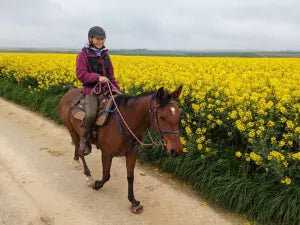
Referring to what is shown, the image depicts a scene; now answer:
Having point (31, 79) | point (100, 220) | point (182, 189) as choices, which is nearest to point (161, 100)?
point (100, 220)

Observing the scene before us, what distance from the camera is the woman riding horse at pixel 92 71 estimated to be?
526 cm

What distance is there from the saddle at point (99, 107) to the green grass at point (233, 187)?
6.22ft

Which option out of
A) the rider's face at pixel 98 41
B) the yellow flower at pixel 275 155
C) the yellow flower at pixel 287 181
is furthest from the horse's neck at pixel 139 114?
the yellow flower at pixel 287 181

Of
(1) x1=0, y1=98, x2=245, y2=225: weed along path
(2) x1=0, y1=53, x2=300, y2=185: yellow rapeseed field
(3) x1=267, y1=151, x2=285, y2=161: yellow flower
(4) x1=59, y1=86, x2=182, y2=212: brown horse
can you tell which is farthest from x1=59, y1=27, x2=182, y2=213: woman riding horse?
(3) x1=267, y1=151, x2=285, y2=161: yellow flower

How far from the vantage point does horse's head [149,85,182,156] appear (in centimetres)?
416

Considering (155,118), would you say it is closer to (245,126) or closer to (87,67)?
(87,67)

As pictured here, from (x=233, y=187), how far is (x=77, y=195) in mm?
2590

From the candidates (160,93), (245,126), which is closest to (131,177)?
(160,93)

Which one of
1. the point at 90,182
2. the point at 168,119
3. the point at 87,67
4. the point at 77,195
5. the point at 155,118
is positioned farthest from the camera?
the point at 90,182

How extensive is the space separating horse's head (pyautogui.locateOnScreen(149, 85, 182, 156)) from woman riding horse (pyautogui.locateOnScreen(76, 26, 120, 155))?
4.40 ft

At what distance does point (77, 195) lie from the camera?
574cm

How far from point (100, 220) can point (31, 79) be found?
1145 cm

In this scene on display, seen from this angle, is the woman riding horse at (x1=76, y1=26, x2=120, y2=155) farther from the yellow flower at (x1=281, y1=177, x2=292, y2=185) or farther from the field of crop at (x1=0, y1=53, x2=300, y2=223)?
the yellow flower at (x1=281, y1=177, x2=292, y2=185)

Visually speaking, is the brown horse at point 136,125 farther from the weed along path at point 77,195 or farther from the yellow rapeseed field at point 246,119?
the yellow rapeseed field at point 246,119
